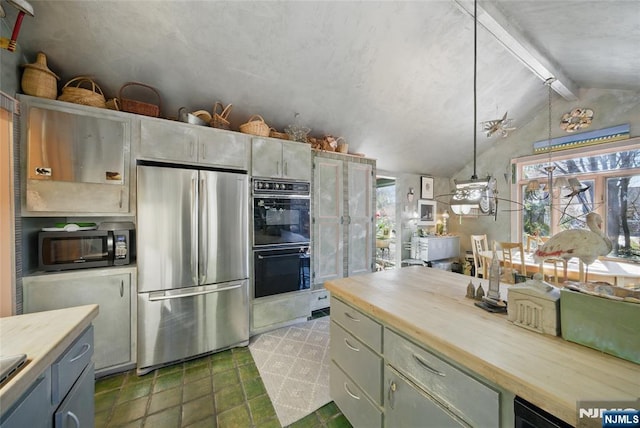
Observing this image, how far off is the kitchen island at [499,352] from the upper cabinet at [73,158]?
6.91 feet

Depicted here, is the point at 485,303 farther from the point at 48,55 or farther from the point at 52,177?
the point at 48,55

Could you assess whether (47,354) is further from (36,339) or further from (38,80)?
(38,80)

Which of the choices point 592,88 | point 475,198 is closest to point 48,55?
point 475,198

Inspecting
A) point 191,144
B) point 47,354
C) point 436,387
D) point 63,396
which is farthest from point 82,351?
point 191,144

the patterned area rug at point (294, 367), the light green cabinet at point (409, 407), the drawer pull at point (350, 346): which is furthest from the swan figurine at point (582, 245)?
the patterned area rug at point (294, 367)

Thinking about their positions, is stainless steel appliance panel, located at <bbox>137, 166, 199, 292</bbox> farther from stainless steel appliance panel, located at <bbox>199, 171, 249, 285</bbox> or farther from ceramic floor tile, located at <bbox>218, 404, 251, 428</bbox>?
ceramic floor tile, located at <bbox>218, 404, 251, 428</bbox>

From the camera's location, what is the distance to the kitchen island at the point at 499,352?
2.04 feet

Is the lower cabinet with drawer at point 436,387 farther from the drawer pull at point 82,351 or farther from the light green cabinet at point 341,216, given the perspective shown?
the light green cabinet at point 341,216

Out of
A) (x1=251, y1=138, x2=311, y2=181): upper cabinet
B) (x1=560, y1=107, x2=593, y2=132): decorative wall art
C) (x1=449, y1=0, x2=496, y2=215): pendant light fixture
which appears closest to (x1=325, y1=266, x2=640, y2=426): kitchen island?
(x1=449, y1=0, x2=496, y2=215): pendant light fixture

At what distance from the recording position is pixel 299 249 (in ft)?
9.30

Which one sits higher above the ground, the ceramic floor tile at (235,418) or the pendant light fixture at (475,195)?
the pendant light fixture at (475,195)

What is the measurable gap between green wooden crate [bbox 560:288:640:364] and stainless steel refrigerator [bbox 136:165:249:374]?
2.34 metres

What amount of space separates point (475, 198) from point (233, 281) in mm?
2218

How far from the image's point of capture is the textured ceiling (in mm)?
1948
